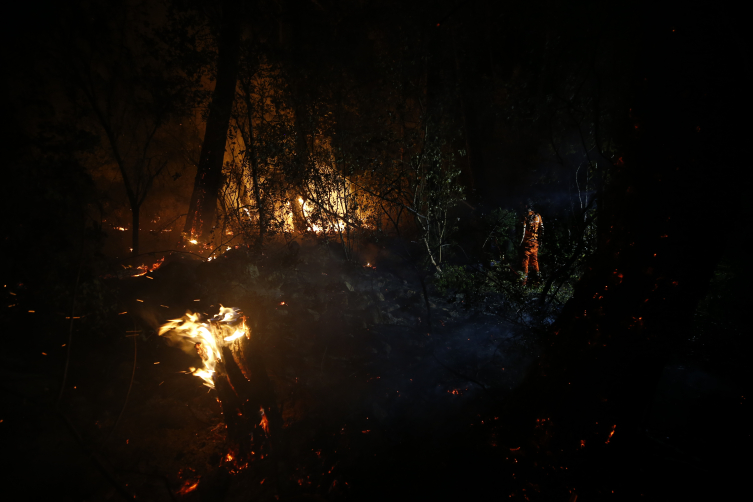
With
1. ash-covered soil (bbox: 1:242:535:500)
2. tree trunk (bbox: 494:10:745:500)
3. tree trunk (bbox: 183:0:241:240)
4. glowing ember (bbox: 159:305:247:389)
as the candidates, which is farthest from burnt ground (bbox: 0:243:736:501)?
tree trunk (bbox: 183:0:241:240)

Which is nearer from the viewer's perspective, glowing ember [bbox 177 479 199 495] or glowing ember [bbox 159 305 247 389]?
glowing ember [bbox 177 479 199 495]

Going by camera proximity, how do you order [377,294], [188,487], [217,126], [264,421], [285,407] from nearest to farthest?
[188,487] < [264,421] < [285,407] < [377,294] < [217,126]

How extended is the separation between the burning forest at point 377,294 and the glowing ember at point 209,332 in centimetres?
3

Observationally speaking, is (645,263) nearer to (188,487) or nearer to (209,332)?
(209,332)

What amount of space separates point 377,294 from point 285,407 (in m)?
4.37

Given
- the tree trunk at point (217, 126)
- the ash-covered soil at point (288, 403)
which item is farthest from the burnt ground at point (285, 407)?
the tree trunk at point (217, 126)

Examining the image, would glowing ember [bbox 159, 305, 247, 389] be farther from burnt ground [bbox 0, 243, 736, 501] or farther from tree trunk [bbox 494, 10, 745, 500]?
tree trunk [bbox 494, 10, 745, 500]

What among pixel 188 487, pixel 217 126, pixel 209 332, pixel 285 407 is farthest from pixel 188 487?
pixel 217 126

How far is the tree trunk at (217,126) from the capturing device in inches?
363

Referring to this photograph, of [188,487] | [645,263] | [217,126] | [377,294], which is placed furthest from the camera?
[217,126]

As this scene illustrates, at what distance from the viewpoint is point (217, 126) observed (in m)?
9.59

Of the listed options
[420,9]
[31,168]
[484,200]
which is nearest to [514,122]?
[484,200]

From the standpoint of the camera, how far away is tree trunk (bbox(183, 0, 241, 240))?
9211 mm

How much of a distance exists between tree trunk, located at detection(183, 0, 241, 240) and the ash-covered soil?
3.69 meters
